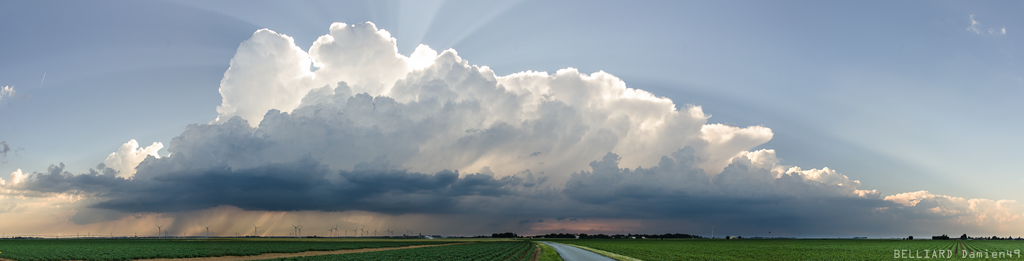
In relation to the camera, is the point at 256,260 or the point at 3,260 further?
the point at 256,260

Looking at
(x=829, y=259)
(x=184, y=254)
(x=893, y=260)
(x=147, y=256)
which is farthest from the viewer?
(x=184, y=254)

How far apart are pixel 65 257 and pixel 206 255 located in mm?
19572

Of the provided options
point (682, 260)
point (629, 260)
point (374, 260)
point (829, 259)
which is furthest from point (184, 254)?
point (829, 259)

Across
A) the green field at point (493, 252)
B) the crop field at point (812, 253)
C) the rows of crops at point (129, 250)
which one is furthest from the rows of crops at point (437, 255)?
the rows of crops at point (129, 250)

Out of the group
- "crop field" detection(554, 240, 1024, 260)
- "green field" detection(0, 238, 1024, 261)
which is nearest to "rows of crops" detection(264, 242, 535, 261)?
"green field" detection(0, 238, 1024, 261)

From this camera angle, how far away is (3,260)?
72312mm

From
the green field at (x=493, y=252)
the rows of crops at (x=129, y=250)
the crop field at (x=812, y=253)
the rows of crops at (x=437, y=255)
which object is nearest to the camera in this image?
the rows of crops at (x=437, y=255)

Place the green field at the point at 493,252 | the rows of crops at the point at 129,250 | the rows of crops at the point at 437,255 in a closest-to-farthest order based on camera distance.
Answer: the rows of crops at the point at 437,255 → the green field at the point at 493,252 → the rows of crops at the point at 129,250

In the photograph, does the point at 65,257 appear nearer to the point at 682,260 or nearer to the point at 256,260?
the point at 256,260

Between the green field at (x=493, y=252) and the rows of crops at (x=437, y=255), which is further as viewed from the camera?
the green field at (x=493, y=252)

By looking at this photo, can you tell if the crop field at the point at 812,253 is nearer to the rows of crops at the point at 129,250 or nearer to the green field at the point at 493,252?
the green field at the point at 493,252

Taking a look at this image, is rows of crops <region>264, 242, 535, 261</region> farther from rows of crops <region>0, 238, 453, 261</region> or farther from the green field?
rows of crops <region>0, 238, 453, 261</region>

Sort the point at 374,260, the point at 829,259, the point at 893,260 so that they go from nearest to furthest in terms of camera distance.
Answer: the point at 374,260, the point at 893,260, the point at 829,259

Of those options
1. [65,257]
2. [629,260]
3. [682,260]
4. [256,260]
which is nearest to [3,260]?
[65,257]
